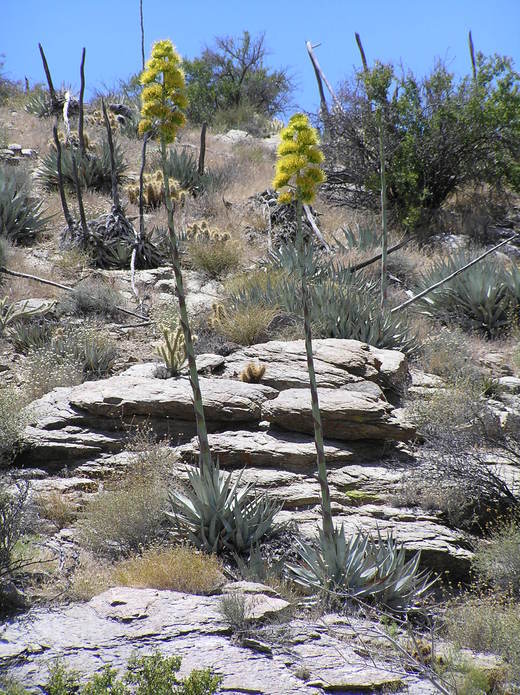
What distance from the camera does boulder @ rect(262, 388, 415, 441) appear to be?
22.1 ft

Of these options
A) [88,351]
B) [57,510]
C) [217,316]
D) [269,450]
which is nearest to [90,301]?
[88,351]

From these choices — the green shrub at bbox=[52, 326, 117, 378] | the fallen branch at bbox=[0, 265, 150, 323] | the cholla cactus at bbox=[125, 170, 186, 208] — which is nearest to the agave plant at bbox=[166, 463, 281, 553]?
the green shrub at bbox=[52, 326, 117, 378]

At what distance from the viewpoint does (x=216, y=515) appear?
17.3 feet

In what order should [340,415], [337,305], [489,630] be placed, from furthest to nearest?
[337,305]
[340,415]
[489,630]

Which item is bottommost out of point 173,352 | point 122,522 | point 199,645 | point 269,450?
point 199,645

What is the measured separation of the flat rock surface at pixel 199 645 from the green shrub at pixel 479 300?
7.39 m

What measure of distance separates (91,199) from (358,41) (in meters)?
6.78

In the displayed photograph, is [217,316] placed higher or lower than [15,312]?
lower

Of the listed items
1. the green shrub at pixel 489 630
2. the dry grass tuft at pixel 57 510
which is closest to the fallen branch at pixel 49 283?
the dry grass tuft at pixel 57 510

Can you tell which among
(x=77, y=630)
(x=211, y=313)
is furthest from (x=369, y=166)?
(x=77, y=630)

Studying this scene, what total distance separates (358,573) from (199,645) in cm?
131

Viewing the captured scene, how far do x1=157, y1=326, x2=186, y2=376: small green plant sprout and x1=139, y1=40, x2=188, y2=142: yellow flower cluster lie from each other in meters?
3.24

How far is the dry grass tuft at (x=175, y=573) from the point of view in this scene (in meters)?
4.68

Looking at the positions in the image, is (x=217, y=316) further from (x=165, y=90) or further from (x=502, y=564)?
(x=502, y=564)
